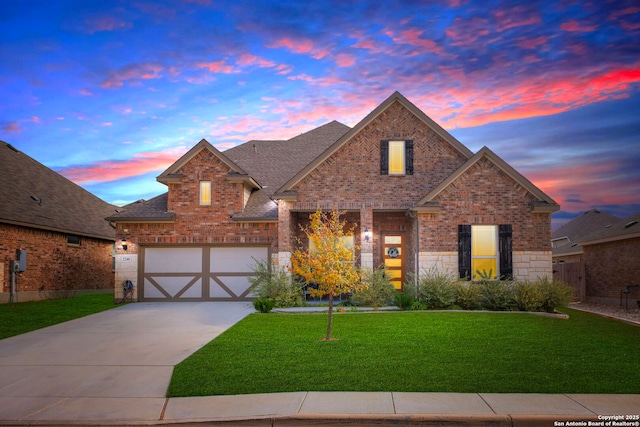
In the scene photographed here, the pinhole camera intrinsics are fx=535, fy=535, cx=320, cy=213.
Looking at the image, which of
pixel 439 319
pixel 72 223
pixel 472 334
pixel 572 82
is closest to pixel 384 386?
pixel 472 334

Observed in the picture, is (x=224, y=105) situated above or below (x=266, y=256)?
above

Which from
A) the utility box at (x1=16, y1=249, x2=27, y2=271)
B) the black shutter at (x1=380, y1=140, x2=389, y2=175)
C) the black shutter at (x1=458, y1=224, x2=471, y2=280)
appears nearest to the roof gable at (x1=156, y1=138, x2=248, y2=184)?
the black shutter at (x1=380, y1=140, x2=389, y2=175)

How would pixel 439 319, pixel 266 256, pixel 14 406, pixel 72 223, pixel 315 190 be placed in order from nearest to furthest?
pixel 14 406 < pixel 439 319 < pixel 315 190 < pixel 266 256 < pixel 72 223

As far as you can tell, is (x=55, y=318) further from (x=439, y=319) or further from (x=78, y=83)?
(x=439, y=319)

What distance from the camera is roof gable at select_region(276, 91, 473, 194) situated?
2023 centimetres

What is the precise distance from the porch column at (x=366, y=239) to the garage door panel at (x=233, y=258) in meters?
4.50

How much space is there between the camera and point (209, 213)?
22.0 metres

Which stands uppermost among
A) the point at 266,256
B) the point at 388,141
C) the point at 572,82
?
the point at 572,82

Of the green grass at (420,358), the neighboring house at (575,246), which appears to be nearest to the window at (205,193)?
the green grass at (420,358)

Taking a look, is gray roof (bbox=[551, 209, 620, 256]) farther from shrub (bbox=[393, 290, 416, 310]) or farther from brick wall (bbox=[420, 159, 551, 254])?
shrub (bbox=[393, 290, 416, 310])

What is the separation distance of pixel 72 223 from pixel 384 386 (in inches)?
929

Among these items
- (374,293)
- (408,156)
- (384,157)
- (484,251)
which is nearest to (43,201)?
(384,157)

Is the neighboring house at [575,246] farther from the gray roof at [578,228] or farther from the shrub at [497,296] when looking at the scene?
the shrub at [497,296]

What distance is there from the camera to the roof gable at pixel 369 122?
66.4ft
